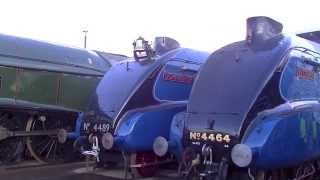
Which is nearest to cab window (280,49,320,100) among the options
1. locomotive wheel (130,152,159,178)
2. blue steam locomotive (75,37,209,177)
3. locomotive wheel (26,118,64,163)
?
blue steam locomotive (75,37,209,177)

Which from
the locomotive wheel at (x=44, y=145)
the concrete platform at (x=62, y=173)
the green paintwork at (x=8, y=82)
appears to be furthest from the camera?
the locomotive wheel at (x=44, y=145)

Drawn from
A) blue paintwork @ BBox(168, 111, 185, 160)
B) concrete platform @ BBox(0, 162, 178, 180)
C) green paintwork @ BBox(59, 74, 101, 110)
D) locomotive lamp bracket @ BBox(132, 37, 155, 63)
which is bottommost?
concrete platform @ BBox(0, 162, 178, 180)

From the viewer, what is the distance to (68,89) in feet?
35.6

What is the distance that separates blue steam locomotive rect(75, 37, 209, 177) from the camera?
8031 mm

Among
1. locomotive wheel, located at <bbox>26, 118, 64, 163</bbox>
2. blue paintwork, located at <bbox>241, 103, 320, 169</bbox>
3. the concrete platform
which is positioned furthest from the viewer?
locomotive wheel, located at <bbox>26, 118, 64, 163</bbox>

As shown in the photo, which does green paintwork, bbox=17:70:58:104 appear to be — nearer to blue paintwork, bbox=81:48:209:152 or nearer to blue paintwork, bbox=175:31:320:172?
blue paintwork, bbox=81:48:209:152

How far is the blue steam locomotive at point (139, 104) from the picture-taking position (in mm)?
8031

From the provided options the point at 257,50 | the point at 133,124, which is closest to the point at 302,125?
the point at 257,50

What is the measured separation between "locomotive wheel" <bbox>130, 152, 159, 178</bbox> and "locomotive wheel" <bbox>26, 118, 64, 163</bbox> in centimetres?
314

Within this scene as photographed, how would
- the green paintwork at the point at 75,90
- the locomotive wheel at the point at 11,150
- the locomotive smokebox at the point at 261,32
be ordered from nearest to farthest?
1. the locomotive smokebox at the point at 261,32
2. the locomotive wheel at the point at 11,150
3. the green paintwork at the point at 75,90

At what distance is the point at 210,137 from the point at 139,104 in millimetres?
2362

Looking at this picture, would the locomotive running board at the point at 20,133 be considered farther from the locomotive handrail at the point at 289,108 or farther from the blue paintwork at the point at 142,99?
the locomotive handrail at the point at 289,108

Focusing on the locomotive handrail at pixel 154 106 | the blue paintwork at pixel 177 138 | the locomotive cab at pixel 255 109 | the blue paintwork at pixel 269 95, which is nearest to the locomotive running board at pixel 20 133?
the locomotive handrail at pixel 154 106

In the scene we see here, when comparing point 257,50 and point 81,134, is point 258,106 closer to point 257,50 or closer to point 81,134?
point 257,50
